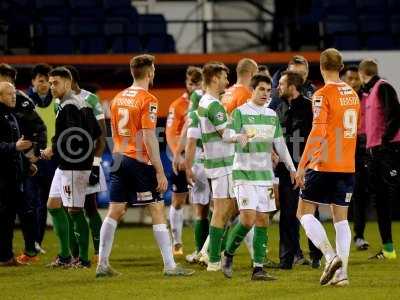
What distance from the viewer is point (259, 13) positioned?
79.2 ft

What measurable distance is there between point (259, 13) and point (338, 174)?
14099mm

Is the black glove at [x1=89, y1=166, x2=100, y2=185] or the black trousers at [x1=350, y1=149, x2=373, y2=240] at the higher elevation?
the black glove at [x1=89, y1=166, x2=100, y2=185]

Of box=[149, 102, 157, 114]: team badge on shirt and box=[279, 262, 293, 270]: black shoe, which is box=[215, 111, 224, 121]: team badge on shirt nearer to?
box=[149, 102, 157, 114]: team badge on shirt

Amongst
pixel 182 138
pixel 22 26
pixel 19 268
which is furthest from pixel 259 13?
pixel 19 268

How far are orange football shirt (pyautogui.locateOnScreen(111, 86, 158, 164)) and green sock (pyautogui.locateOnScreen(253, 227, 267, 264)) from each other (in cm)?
129

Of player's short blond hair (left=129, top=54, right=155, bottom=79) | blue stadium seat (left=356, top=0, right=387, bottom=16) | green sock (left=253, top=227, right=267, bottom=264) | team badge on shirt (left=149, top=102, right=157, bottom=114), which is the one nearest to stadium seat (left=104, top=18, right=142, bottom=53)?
blue stadium seat (left=356, top=0, right=387, bottom=16)

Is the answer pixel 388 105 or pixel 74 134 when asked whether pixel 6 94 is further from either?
pixel 388 105

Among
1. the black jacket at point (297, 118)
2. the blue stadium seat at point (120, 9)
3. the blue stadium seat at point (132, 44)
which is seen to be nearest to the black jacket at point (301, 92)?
the black jacket at point (297, 118)

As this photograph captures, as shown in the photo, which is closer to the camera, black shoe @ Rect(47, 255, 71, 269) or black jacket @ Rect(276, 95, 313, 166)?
black jacket @ Rect(276, 95, 313, 166)

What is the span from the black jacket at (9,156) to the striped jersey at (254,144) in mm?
2849

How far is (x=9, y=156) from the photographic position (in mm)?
12414

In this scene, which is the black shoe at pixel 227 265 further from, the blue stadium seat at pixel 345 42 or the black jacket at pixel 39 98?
the blue stadium seat at pixel 345 42

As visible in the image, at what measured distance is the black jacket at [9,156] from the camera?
488 inches

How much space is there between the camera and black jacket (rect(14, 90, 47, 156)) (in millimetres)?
12836
